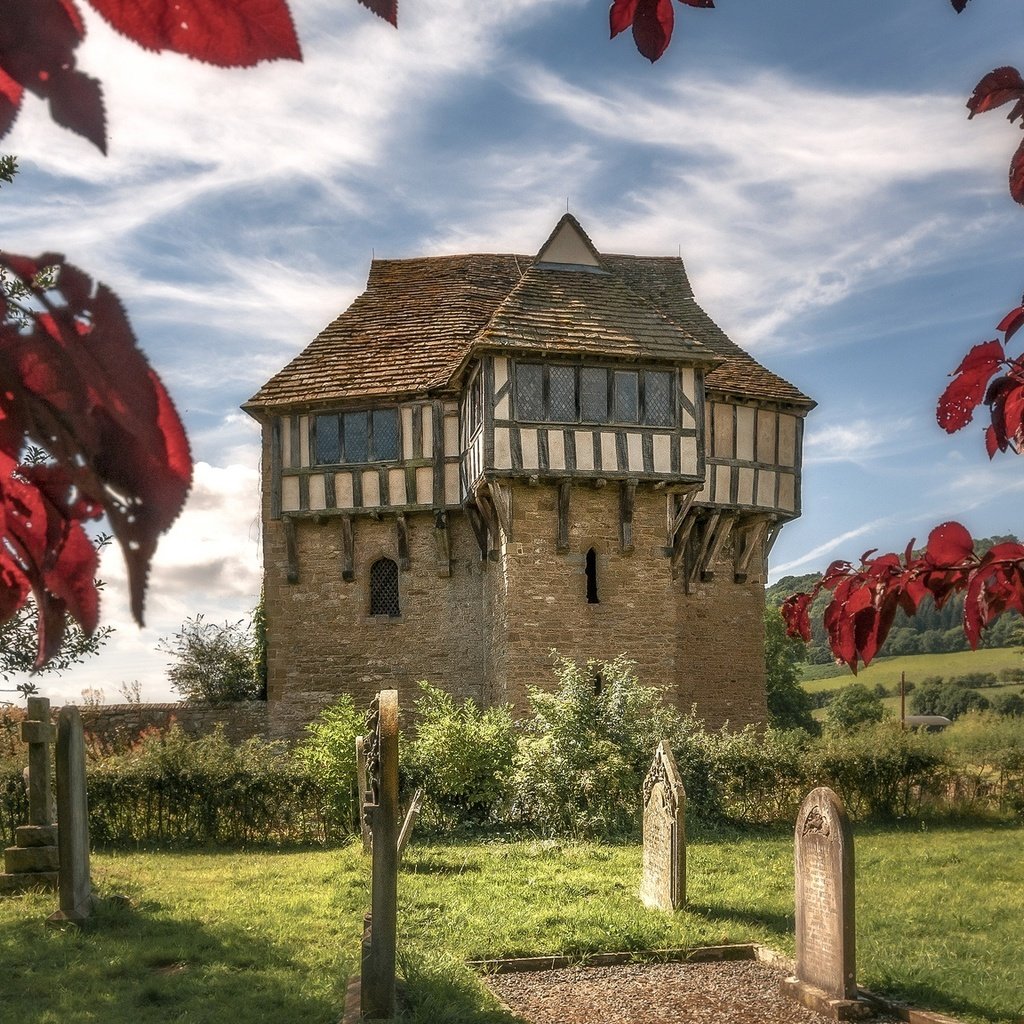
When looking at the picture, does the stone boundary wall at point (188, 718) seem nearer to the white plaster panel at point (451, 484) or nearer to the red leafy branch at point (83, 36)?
the white plaster panel at point (451, 484)

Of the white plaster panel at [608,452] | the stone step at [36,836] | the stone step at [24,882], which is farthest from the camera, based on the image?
the white plaster panel at [608,452]

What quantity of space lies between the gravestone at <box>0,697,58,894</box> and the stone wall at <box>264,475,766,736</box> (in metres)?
8.86

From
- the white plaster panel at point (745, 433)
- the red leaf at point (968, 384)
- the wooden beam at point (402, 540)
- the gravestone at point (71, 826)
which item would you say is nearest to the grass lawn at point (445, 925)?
the gravestone at point (71, 826)

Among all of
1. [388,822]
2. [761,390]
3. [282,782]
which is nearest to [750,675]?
[761,390]

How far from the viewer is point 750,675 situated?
2434cm

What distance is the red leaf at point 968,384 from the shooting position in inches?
105

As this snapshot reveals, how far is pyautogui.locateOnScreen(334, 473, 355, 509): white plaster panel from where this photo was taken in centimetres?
2248

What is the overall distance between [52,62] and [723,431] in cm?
2274

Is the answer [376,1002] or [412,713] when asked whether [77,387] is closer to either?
[376,1002]

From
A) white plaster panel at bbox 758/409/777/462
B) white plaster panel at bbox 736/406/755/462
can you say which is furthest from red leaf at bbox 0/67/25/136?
white plaster panel at bbox 758/409/777/462

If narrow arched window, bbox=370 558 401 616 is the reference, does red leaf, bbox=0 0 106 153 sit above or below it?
above

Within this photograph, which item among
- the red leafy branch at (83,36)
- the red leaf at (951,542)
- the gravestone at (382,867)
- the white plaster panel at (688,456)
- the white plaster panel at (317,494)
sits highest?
the white plaster panel at (688,456)

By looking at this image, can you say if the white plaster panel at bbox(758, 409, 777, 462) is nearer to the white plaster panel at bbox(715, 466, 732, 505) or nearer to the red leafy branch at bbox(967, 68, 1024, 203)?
the white plaster panel at bbox(715, 466, 732, 505)

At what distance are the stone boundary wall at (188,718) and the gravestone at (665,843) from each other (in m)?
13.5
